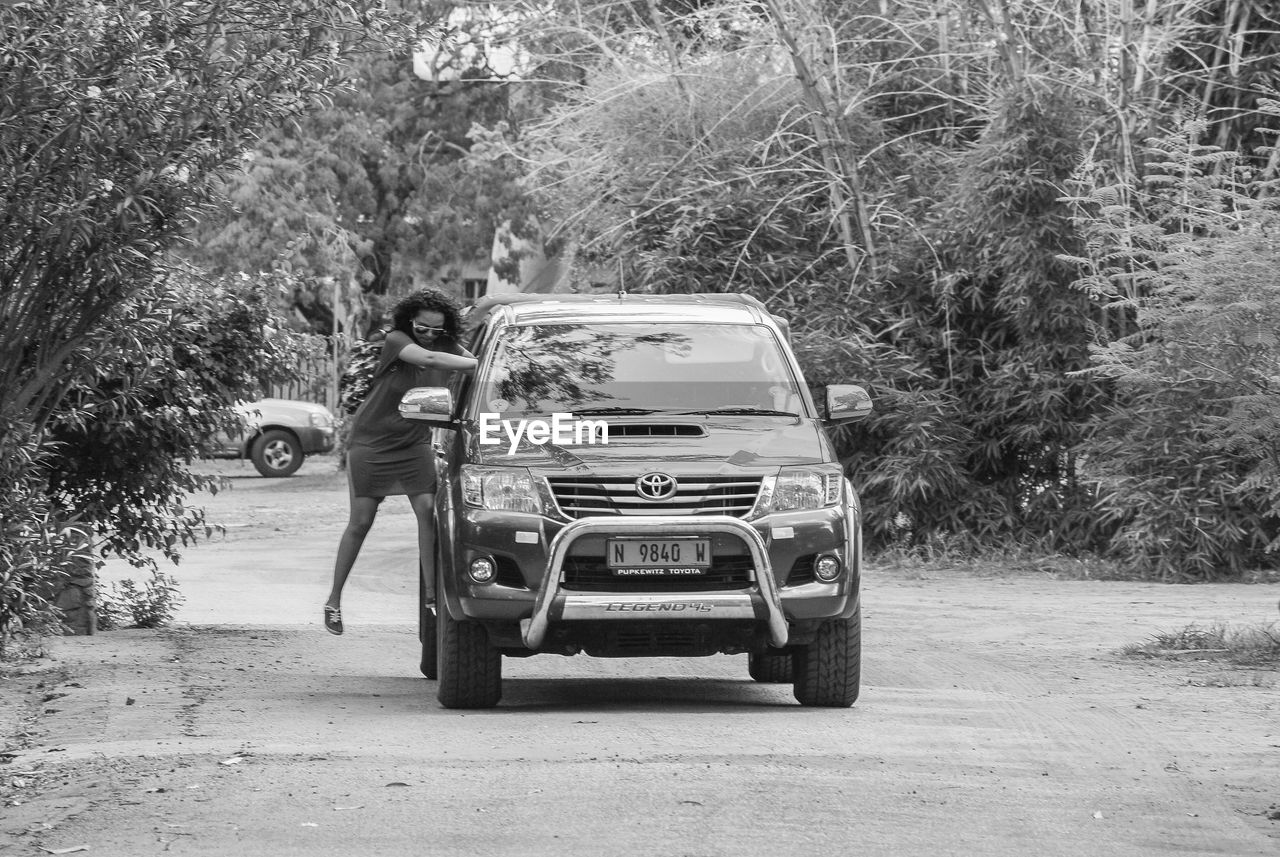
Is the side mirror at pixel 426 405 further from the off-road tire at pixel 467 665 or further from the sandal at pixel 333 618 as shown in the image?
the sandal at pixel 333 618

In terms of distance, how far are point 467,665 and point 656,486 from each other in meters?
1.21

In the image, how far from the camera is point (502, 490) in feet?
29.0

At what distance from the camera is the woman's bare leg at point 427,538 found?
1046 cm

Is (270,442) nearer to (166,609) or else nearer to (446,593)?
(166,609)

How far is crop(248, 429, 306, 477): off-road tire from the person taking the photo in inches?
1341

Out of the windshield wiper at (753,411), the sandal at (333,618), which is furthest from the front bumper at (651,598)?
the sandal at (333,618)

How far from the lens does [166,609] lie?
44.2 ft

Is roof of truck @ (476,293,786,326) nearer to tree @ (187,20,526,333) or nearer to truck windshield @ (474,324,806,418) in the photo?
truck windshield @ (474,324,806,418)

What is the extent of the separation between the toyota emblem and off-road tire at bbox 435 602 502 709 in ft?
3.20

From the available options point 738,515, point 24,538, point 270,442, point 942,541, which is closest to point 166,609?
point 24,538

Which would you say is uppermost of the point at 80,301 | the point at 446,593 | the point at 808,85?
the point at 808,85

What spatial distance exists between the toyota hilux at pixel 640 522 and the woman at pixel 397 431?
1.32 metres

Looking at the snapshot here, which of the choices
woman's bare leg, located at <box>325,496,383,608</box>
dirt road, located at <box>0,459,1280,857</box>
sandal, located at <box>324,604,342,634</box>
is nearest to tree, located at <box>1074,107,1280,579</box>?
dirt road, located at <box>0,459,1280,857</box>

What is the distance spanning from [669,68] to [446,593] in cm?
1181
